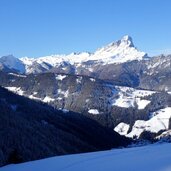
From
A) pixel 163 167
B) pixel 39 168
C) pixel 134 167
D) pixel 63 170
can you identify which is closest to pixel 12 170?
pixel 39 168

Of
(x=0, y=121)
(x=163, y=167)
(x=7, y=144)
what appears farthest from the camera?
(x=0, y=121)

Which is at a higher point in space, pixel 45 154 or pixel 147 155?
pixel 147 155

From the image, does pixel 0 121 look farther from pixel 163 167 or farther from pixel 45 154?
pixel 163 167

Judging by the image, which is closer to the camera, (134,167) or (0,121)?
(134,167)

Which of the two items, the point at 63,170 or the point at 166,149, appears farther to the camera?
the point at 166,149

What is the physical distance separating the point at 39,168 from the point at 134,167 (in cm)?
669

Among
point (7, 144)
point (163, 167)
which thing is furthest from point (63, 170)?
point (7, 144)

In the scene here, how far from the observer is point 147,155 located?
23297 millimetres

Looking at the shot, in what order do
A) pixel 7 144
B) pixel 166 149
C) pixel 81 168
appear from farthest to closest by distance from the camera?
pixel 7 144, pixel 166 149, pixel 81 168

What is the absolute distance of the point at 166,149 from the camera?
24719 mm

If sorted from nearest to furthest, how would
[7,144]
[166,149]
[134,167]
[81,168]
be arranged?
[134,167], [81,168], [166,149], [7,144]

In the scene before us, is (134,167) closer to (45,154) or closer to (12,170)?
(12,170)

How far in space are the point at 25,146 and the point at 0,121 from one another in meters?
20.1

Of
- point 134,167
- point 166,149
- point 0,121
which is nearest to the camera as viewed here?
point 134,167
